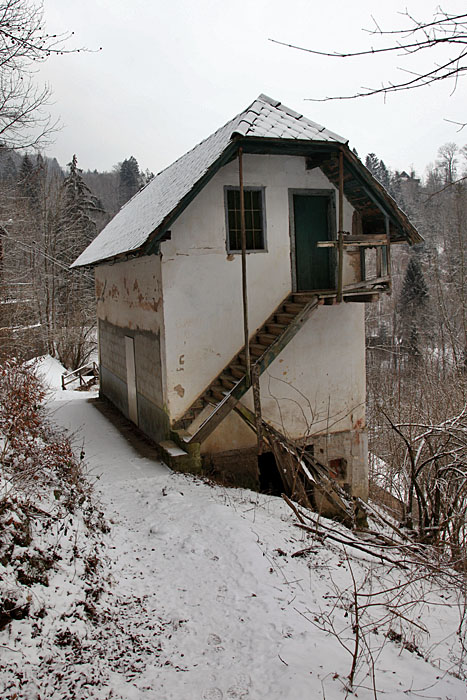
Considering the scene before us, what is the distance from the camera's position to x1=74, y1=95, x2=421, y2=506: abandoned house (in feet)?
32.7

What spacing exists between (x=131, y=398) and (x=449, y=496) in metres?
8.55

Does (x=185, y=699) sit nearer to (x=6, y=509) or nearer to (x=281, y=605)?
(x=281, y=605)

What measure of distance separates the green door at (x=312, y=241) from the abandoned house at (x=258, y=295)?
3 cm

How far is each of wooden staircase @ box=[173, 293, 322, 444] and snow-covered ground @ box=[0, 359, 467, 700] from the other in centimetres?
220

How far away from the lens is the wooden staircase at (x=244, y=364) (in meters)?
9.78

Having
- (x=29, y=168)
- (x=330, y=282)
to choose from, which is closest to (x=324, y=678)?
(x=330, y=282)

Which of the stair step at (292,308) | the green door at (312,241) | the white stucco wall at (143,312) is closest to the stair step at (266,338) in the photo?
the stair step at (292,308)

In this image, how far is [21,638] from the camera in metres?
4.33

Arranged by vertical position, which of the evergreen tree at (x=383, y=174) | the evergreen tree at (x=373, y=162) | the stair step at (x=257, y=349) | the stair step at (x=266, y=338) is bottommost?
the stair step at (x=257, y=349)

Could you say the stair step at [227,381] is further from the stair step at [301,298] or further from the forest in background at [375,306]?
the forest in background at [375,306]

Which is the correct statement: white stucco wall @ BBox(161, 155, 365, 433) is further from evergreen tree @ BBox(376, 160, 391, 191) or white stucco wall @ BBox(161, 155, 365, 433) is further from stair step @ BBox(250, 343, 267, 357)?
evergreen tree @ BBox(376, 160, 391, 191)

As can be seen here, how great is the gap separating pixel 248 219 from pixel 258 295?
1.64 metres

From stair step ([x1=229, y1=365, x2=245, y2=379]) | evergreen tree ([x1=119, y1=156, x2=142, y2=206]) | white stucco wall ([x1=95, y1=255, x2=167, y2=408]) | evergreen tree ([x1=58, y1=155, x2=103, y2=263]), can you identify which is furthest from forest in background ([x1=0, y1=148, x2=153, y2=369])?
evergreen tree ([x1=119, y1=156, x2=142, y2=206])

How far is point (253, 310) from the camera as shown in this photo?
10953 mm
